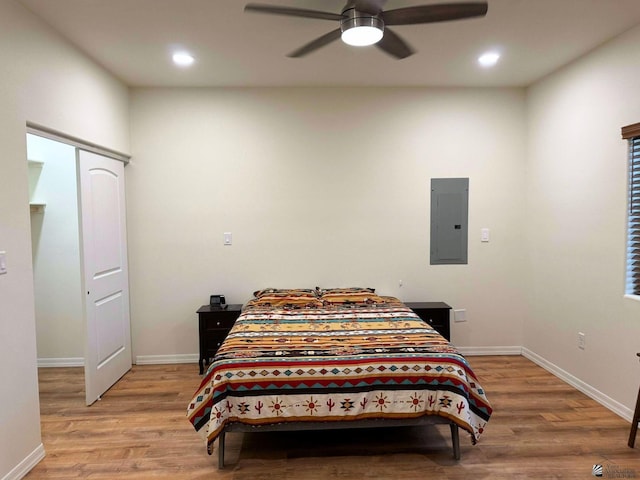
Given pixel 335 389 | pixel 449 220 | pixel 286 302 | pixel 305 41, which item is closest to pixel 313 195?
pixel 286 302

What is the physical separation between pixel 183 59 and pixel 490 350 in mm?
3964

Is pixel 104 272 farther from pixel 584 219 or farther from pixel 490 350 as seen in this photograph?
pixel 584 219

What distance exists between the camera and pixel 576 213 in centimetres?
345

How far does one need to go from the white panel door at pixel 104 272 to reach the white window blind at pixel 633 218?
13.1 ft

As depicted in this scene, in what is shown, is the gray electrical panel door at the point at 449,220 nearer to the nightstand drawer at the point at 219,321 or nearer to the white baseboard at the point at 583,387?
the white baseboard at the point at 583,387

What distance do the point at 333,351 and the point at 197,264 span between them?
83.0 inches

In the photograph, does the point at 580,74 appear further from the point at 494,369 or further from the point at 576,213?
the point at 494,369

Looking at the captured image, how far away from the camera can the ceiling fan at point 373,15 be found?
208 centimetres

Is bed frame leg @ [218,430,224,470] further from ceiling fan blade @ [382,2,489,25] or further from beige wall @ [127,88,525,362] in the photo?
ceiling fan blade @ [382,2,489,25]

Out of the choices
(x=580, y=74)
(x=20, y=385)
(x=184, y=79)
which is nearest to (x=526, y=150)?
(x=580, y=74)

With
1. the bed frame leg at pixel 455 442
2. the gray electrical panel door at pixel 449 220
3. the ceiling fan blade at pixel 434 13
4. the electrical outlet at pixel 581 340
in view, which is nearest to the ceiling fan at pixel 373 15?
the ceiling fan blade at pixel 434 13

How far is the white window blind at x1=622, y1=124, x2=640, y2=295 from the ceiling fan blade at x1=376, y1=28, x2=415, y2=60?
1.67 meters

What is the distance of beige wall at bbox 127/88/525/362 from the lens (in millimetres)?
4074

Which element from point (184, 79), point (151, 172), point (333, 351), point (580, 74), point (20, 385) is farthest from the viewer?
point (151, 172)
